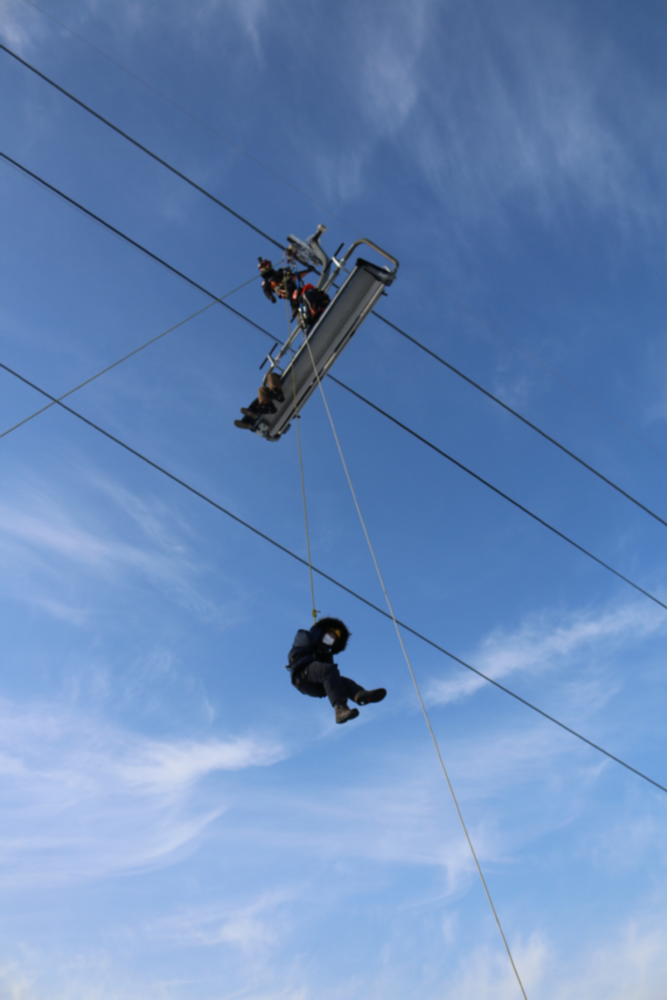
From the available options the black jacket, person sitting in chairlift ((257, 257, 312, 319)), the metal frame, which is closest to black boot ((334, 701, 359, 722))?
the black jacket

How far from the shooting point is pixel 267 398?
22.5 ft

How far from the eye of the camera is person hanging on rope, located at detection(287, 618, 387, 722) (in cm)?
457

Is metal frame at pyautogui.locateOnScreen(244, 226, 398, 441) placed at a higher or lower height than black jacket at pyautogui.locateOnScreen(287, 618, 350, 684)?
higher

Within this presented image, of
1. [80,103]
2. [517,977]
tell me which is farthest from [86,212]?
[517,977]

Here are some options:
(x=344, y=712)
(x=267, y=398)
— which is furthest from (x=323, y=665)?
(x=267, y=398)

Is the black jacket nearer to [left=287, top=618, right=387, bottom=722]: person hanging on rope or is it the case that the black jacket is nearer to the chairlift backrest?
[left=287, top=618, right=387, bottom=722]: person hanging on rope

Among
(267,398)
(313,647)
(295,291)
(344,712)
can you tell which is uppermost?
(295,291)

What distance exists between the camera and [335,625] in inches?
197

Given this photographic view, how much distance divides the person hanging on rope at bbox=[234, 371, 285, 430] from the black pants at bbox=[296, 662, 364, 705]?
10.8ft

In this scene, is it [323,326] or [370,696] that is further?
[323,326]

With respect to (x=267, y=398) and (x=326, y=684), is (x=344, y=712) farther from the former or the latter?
(x=267, y=398)

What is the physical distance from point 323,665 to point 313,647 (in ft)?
0.68

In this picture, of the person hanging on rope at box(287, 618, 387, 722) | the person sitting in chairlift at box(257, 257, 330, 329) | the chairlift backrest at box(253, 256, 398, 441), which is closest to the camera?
the person hanging on rope at box(287, 618, 387, 722)

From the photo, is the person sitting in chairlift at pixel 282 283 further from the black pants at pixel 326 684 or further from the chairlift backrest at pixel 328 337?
the black pants at pixel 326 684
